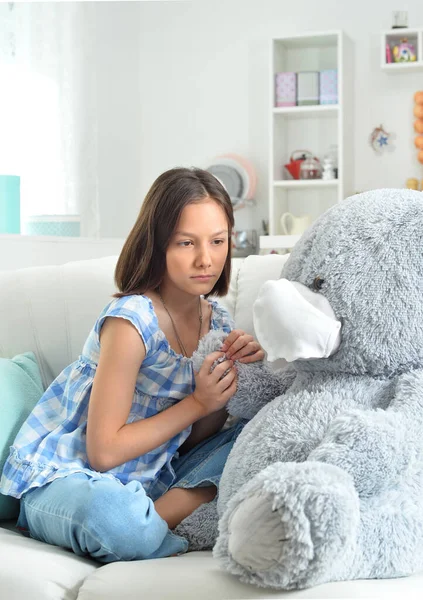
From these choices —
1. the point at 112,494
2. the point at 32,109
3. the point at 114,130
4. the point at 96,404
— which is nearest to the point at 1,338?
the point at 96,404

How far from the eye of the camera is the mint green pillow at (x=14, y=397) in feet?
4.35

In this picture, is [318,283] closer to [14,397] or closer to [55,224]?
[14,397]

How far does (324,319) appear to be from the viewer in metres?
0.94

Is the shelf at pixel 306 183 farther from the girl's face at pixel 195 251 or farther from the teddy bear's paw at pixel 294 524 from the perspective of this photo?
the teddy bear's paw at pixel 294 524

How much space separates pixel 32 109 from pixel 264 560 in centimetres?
315

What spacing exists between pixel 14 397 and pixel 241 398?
1.58 feet

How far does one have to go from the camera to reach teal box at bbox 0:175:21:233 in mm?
3225

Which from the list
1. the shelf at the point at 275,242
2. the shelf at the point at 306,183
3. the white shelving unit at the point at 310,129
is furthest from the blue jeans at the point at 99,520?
the shelf at the point at 306,183

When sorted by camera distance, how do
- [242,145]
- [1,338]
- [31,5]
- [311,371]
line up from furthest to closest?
[242,145] → [31,5] → [1,338] → [311,371]

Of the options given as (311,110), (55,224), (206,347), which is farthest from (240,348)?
(311,110)

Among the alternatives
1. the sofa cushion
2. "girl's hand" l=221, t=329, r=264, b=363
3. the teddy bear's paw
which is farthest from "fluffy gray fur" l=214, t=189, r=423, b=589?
the sofa cushion

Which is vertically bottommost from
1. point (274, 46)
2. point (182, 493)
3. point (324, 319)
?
point (182, 493)

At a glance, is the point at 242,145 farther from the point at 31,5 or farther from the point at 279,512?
the point at 279,512

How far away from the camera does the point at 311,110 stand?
4.04 metres
